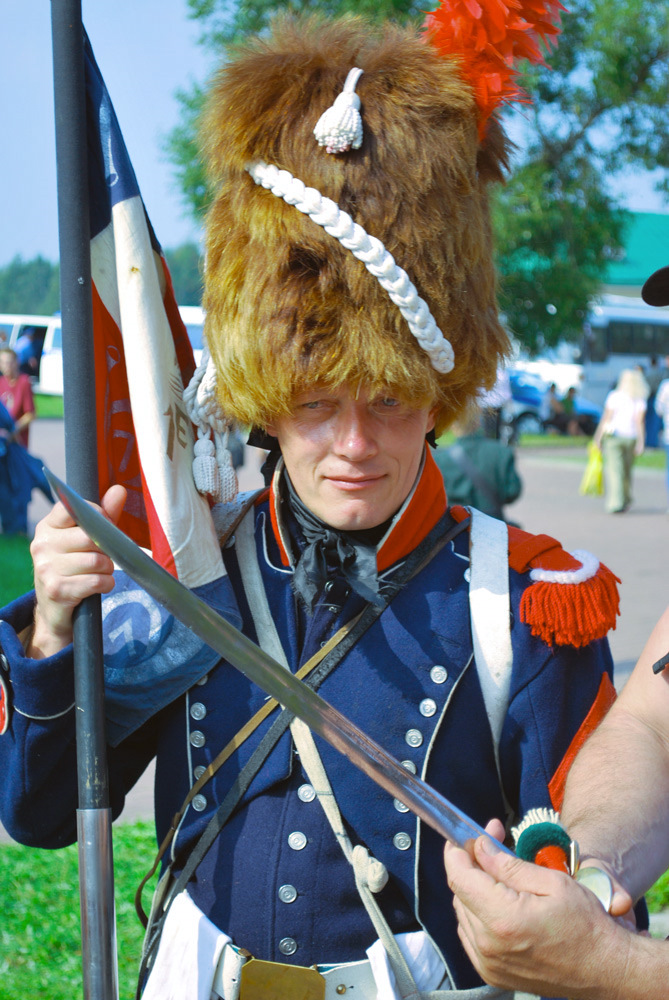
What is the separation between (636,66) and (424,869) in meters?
19.3

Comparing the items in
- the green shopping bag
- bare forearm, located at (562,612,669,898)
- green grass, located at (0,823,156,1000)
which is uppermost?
bare forearm, located at (562,612,669,898)

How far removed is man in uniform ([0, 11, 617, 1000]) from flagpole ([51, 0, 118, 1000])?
0.08 meters

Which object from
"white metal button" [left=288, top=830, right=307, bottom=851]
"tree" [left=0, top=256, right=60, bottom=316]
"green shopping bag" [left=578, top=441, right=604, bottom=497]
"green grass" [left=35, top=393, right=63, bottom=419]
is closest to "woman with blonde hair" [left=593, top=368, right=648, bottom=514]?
"green shopping bag" [left=578, top=441, right=604, bottom=497]

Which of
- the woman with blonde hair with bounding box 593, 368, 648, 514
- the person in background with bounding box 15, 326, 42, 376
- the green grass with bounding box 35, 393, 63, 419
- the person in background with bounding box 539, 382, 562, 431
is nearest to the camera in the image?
the person in background with bounding box 15, 326, 42, 376

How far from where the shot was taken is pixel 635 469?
1931 cm

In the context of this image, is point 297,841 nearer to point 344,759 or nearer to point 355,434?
point 344,759

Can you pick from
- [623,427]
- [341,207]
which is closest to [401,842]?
[341,207]

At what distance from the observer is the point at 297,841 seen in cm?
180

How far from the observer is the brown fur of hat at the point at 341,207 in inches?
69.6

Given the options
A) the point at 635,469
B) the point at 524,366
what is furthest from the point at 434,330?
the point at 524,366

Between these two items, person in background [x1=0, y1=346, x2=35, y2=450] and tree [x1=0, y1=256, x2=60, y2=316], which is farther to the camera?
person in background [x1=0, y1=346, x2=35, y2=450]

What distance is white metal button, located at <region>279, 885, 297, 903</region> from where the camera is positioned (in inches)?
70.3

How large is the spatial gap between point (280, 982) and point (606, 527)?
11094mm

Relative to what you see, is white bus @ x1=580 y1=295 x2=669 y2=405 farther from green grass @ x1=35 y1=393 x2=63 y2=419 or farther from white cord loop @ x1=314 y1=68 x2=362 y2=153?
white cord loop @ x1=314 y1=68 x2=362 y2=153
